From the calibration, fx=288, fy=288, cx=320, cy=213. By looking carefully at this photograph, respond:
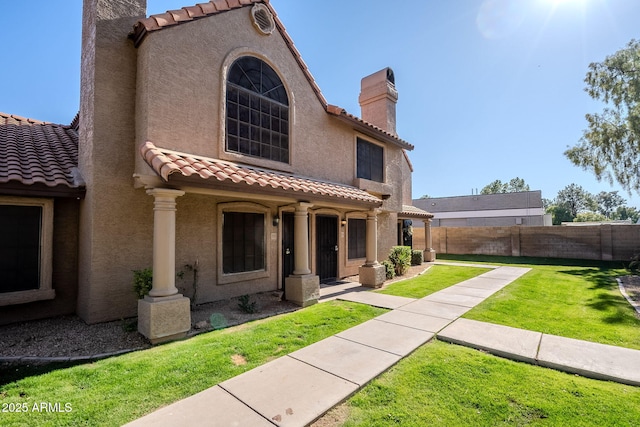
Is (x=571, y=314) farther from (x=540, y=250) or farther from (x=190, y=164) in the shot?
(x=540, y=250)

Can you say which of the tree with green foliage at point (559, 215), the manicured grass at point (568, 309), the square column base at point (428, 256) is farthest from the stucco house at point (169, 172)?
the tree with green foliage at point (559, 215)

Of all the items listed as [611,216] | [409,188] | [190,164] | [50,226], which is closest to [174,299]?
[190,164]

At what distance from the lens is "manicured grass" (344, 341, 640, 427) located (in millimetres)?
3404

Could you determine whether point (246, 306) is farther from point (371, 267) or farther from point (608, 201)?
point (608, 201)

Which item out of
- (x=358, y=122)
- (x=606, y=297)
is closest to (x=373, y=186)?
(x=358, y=122)

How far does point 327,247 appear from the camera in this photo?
467 inches

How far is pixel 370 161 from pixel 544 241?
1512cm

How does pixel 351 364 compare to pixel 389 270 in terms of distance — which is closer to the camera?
pixel 351 364

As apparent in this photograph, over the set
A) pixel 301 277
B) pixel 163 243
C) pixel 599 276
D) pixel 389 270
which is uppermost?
pixel 163 243

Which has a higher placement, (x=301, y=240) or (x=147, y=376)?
(x=301, y=240)

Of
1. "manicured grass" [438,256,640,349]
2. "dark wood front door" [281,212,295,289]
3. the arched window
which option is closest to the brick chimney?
the arched window

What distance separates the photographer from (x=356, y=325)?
6.67m

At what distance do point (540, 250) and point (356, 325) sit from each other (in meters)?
19.9

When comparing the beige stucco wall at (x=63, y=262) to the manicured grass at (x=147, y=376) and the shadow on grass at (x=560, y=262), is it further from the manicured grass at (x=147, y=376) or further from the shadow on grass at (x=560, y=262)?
the shadow on grass at (x=560, y=262)
